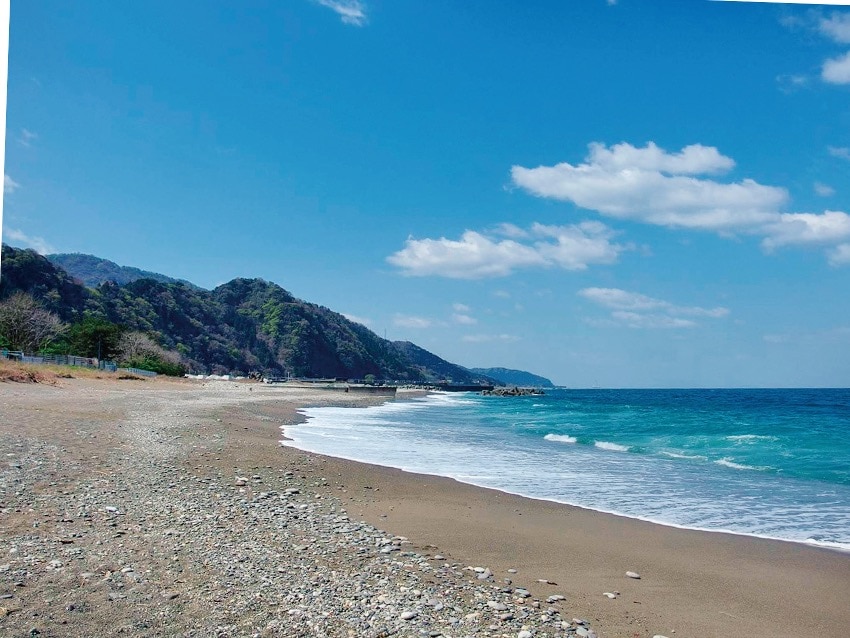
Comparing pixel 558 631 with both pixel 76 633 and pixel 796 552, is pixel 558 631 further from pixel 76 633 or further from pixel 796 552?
pixel 796 552

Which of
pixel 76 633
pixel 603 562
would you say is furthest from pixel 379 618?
pixel 603 562

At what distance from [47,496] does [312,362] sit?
122 m

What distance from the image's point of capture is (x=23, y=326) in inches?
1638

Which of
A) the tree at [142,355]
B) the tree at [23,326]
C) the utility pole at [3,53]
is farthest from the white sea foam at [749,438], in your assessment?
the tree at [142,355]

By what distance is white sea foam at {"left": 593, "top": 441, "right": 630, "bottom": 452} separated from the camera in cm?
1612

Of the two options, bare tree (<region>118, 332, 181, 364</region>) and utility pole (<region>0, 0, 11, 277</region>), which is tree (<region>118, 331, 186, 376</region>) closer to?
bare tree (<region>118, 332, 181, 364</region>)

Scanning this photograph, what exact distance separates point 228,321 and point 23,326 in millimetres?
83222

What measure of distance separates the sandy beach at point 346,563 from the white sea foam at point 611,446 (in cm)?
941

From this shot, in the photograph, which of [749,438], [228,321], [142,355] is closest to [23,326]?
[142,355]

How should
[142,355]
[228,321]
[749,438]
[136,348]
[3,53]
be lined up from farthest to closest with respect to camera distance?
1. [228,321]
2. [136,348]
3. [142,355]
4. [749,438]
5. [3,53]

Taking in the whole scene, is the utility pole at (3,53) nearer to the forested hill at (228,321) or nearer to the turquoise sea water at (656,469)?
the turquoise sea water at (656,469)

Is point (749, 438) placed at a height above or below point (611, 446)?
above

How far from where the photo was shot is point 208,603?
3.27 metres

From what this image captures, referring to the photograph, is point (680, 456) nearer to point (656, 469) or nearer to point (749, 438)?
point (656, 469)
